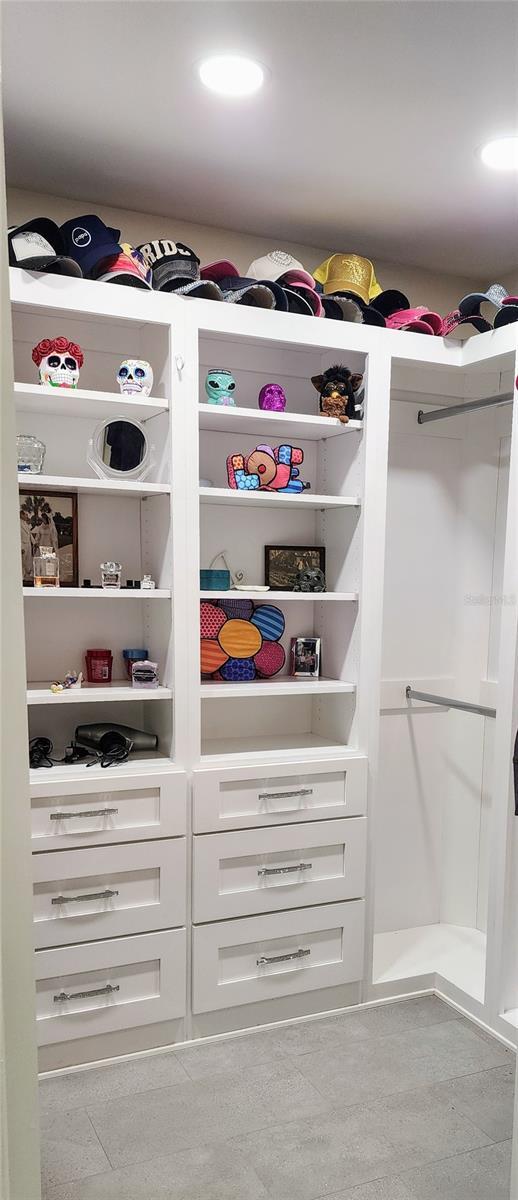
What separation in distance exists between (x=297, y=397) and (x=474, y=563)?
931 mm

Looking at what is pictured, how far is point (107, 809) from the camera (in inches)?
92.0

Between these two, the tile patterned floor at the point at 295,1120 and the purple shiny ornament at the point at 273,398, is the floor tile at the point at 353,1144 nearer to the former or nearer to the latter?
the tile patterned floor at the point at 295,1120

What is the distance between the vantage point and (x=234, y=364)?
110 inches

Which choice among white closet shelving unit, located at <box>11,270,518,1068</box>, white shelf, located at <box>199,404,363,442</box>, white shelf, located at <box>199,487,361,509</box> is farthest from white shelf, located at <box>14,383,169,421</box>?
white shelf, located at <box>199,487,361,509</box>

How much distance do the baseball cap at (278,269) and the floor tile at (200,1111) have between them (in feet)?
7.65

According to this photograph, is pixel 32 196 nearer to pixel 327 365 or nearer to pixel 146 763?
pixel 327 365

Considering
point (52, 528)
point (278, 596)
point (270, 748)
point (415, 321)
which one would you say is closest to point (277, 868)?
point (270, 748)

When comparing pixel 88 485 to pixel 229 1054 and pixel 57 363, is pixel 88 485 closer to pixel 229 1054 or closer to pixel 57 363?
pixel 57 363

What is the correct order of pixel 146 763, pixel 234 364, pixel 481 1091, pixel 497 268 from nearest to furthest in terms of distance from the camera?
pixel 481 1091
pixel 146 763
pixel 234 364
pixel 497 268

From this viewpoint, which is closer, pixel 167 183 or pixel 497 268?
pixel 167 183

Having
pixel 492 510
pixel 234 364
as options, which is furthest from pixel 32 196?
pixel 492 510

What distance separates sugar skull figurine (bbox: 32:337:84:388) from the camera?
2.29 metres

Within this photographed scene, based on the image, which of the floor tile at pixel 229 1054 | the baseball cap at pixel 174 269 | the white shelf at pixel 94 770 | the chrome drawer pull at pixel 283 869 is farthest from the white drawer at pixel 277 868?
the baseball cap at pixel 174 269

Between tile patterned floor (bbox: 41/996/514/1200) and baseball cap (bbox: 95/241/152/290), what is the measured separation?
7.27 ft
